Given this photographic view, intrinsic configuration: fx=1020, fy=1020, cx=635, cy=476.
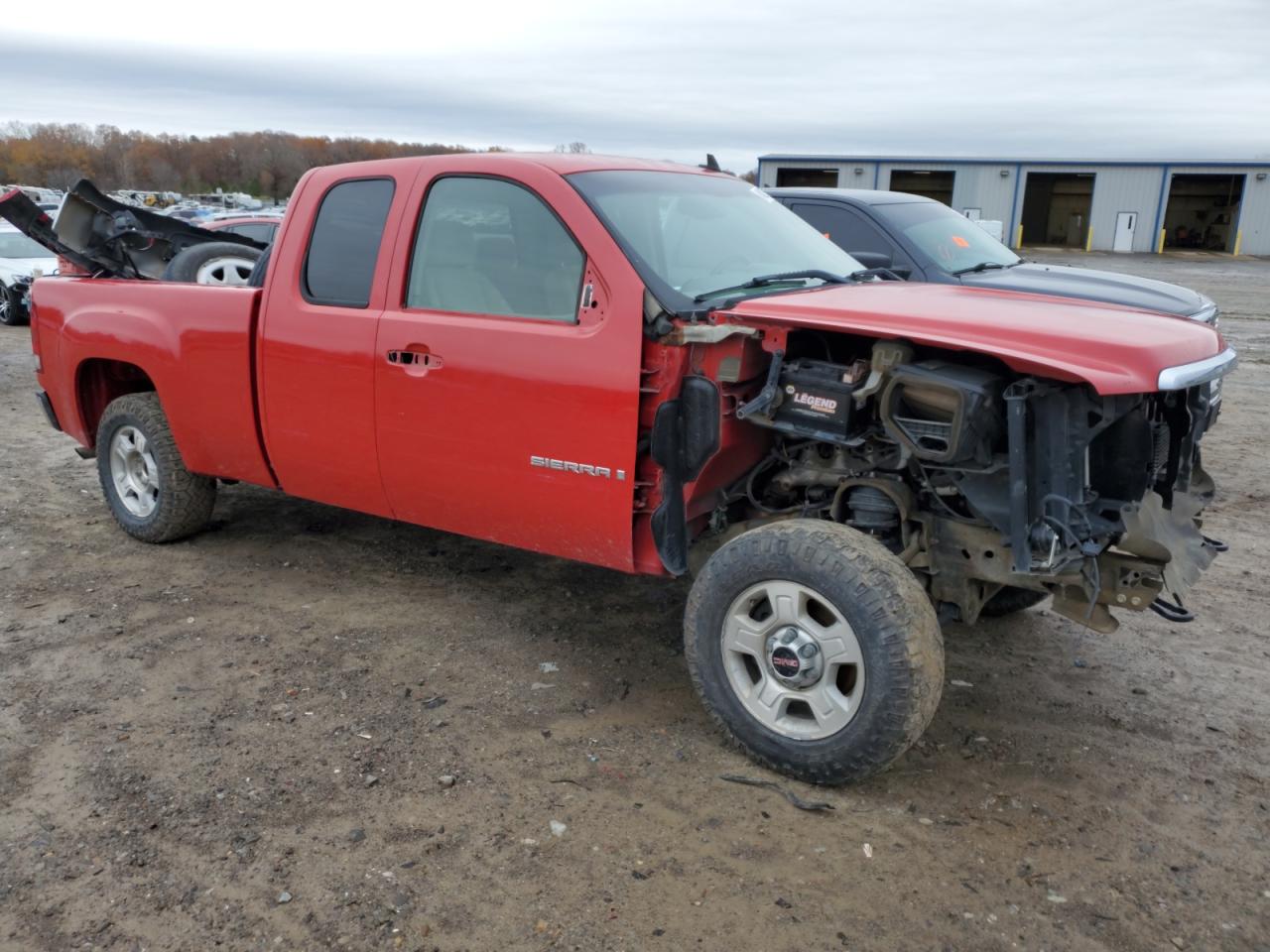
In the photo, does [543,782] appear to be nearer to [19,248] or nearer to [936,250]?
[936,250]

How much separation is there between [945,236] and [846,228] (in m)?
0.90

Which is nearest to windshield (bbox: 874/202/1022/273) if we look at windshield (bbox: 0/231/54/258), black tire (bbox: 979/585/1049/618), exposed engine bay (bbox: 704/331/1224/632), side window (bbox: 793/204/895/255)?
side window (bbox: 793/204/895/255)

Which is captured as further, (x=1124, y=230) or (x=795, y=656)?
(x=1124, y=230)

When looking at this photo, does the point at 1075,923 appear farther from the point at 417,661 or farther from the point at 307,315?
the point at 307,315

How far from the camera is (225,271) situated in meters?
5.93

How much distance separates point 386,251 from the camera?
167 inches

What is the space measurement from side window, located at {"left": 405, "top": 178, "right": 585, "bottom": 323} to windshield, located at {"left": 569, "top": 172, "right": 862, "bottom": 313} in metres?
0.22

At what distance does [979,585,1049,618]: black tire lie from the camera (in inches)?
181

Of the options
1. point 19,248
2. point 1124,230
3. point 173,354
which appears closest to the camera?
point 173,354

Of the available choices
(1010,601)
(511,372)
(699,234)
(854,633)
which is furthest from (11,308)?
(854,633)

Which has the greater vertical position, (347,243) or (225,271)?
(347,243)

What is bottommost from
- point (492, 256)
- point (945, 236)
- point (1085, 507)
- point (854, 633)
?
point (854, 633)

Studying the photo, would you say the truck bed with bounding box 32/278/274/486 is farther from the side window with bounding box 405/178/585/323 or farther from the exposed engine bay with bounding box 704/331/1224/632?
the exposed engine bay with bounding box 704/331/1224/632

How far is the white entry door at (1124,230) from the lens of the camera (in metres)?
40.3
